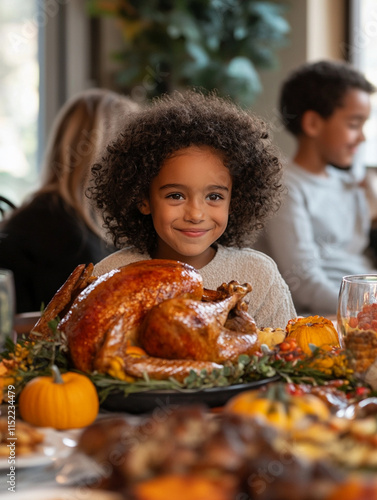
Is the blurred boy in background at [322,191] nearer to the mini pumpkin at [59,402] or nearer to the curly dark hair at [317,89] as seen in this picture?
the curly dark hair at [317,89]

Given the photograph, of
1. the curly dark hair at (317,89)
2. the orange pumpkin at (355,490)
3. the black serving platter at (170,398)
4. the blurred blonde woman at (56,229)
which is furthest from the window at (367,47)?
the orange pumpkin at (355,490)

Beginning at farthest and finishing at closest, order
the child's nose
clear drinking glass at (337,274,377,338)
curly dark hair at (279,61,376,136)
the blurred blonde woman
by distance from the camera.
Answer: curly dark hair at (279,61,376,136), the blurred blonde woman, the child's nose, clear drinking glass at (337,274,377,338)

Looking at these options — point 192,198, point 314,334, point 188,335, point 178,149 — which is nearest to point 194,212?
point 192,198

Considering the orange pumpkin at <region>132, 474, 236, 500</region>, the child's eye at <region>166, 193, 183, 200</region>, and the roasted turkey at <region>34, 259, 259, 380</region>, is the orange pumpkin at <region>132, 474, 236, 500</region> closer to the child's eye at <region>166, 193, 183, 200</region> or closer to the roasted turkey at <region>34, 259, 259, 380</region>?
the roasted turkey at <region>34, 259, 259, 380</region>

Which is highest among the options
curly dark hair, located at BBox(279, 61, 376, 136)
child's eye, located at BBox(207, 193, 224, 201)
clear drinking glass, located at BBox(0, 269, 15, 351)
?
curly dark hair, located at BBox(279, 61, 376, 136)

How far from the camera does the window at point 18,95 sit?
461 cm

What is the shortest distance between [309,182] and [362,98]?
465mm

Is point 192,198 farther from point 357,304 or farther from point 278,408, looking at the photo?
point 278,408

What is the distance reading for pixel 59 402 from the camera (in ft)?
2.82

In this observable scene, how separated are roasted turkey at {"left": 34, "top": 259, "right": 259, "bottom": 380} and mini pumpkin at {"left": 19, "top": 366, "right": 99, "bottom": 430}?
5 centimetres

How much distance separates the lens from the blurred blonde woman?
247 centimetres

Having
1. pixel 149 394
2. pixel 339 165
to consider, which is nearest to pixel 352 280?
pixel 149 394

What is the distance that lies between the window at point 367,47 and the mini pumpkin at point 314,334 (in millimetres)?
3072

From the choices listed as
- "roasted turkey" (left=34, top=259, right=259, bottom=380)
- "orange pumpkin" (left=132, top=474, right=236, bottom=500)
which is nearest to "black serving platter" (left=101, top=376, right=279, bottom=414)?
"roasted turkey" (left=34, top=259, right=259, bottom=380)
